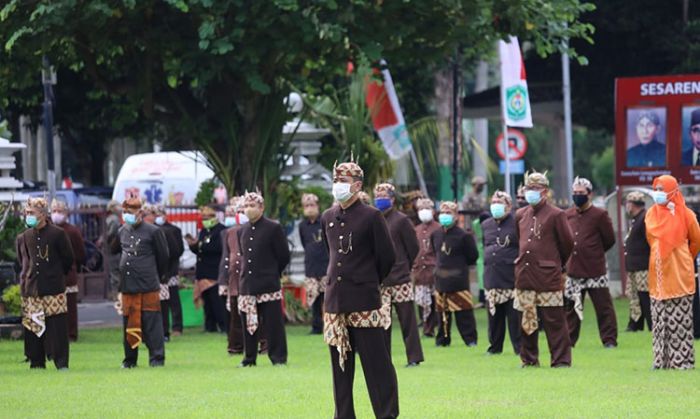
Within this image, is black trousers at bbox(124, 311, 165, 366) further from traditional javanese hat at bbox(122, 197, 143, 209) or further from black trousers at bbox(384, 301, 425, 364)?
black trousers at bbox(384, 301, 425, 364)

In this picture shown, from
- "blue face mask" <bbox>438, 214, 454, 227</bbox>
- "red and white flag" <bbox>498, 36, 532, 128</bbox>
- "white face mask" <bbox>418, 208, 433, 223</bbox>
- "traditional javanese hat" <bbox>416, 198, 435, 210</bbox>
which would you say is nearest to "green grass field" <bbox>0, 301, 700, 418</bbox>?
"blue face mask" <bbox>438, 214, 454, 227</bbox>

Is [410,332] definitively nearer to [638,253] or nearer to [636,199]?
[638,253]

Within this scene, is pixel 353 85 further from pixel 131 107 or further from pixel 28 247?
pixel 28 247

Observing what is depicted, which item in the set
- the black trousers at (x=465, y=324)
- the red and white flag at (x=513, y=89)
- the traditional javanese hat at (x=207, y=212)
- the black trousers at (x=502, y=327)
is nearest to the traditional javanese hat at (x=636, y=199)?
the black trousers at (x=465, y=324)

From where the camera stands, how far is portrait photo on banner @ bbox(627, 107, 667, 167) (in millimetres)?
28875

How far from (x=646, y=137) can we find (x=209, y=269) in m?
7.88

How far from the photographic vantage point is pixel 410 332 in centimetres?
1967

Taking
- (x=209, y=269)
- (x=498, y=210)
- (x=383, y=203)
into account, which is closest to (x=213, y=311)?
(x=209, y=269)

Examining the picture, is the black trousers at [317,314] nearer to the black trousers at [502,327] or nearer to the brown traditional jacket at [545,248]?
the black trousers at [502,327]

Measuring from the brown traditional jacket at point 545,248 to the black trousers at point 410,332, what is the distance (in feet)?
5.39

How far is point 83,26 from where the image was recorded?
25.9m

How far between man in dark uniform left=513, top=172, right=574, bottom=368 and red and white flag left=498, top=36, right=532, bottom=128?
1209cm

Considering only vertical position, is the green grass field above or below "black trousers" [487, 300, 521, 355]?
below

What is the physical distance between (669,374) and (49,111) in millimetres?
18463
